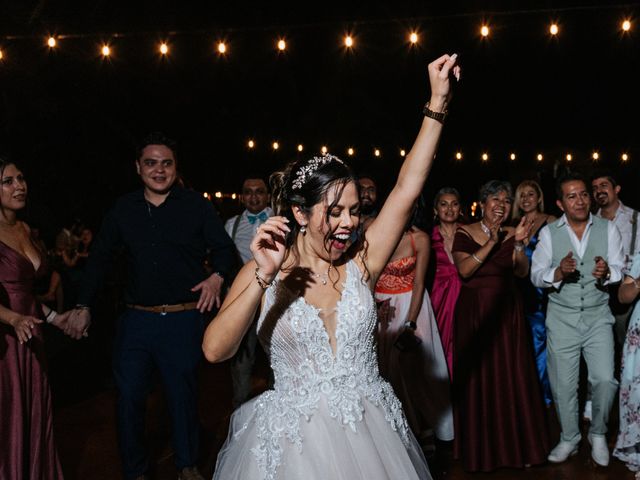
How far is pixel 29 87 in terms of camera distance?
8.50m

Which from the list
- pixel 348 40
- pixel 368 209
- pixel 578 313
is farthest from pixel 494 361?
pixel 348 40

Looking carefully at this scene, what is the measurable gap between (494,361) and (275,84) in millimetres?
7682

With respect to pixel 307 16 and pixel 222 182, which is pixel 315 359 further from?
pixel 222 182

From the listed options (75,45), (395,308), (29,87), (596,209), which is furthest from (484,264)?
(29,87)

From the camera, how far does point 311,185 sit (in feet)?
6.30

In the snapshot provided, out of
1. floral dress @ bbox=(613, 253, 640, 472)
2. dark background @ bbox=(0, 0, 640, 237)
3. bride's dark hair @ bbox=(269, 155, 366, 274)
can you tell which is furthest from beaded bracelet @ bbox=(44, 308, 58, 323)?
dark background @ bbox=(0, 0, 640, 237)

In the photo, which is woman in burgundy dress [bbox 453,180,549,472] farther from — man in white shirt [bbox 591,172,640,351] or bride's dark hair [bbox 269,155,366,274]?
bride's dark hair [bbox 269,155,366,274]

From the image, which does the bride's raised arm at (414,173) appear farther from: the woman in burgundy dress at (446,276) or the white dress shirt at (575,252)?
the woman in burgundy dress at (446,276)

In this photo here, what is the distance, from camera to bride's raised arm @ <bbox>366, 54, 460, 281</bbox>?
73.5 inches

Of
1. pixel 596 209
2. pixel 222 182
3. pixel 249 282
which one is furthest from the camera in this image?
pixel 222 182

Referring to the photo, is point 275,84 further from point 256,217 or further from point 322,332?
point 322,332

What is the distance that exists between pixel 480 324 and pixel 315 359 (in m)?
2.12

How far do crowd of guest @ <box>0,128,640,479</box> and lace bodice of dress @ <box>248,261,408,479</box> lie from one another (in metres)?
1.34

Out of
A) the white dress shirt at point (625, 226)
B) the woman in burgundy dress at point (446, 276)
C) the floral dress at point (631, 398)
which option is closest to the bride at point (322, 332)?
the floral dress at point (631, 398)
